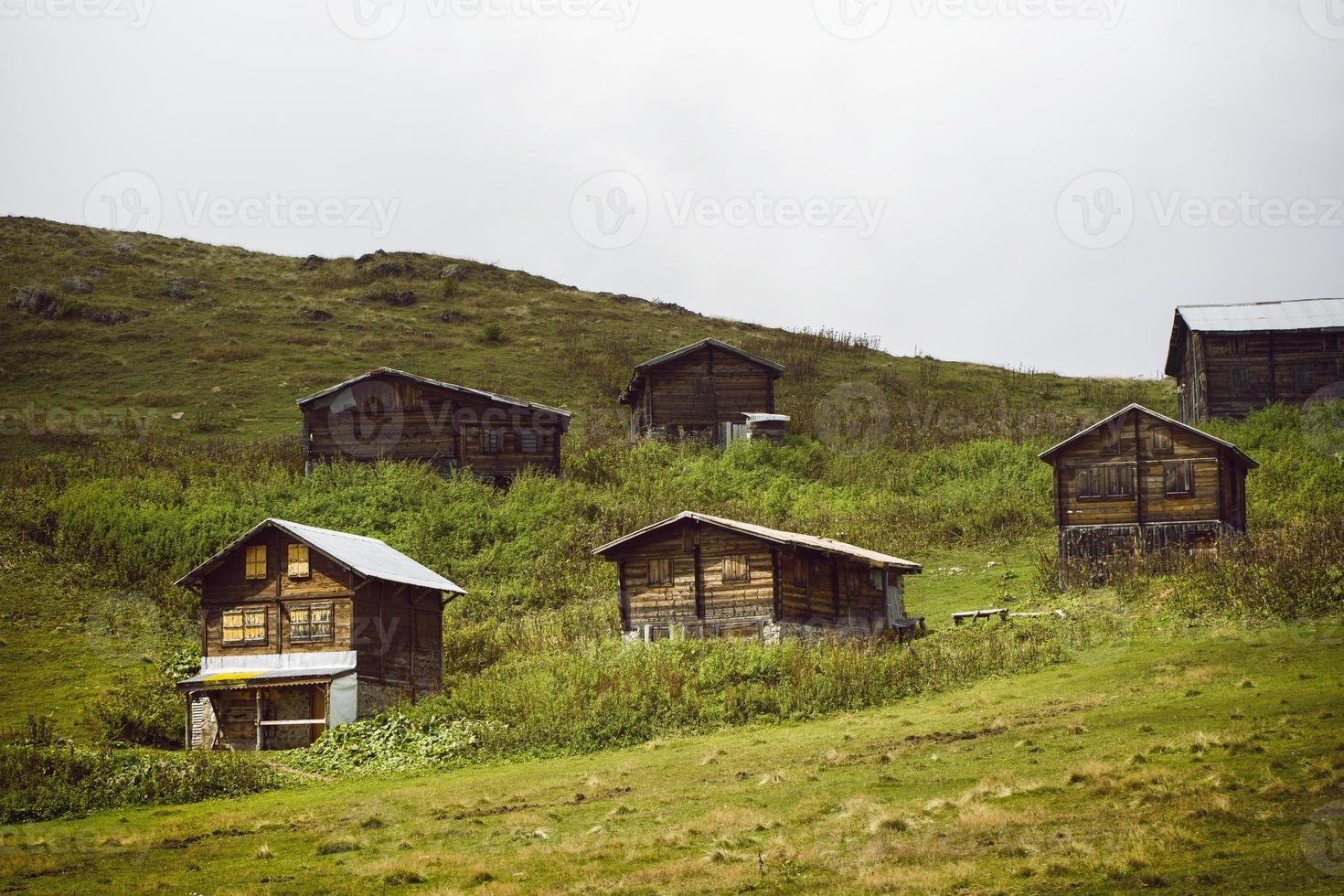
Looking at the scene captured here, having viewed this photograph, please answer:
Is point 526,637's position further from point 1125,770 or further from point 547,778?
point 1125,770

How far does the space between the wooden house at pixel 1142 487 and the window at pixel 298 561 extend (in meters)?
25.9

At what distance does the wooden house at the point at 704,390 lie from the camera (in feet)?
230

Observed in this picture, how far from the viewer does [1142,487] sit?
46.6m

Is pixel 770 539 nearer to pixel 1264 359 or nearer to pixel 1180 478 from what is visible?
pixel 1180 478

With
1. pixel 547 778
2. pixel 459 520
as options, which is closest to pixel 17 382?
pixel 459 520

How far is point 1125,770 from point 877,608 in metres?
21.8

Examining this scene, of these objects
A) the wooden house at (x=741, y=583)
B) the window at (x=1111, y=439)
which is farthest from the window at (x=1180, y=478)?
the wooden house at (x=741, y=583)

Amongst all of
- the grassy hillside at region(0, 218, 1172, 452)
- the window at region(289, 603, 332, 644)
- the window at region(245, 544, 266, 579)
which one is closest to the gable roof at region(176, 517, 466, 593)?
the window at region(245, 544, 266, 579)

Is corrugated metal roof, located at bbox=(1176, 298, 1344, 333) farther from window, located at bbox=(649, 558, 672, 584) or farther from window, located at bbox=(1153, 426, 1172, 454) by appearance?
window, located at bbox=(649, 558, 672, 584)

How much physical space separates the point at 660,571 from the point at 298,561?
11275mm

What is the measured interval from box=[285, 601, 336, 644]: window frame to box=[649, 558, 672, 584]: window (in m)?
10.1

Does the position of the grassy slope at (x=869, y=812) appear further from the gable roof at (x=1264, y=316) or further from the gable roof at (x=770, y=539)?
the gable roof at (x=1264, y=316)

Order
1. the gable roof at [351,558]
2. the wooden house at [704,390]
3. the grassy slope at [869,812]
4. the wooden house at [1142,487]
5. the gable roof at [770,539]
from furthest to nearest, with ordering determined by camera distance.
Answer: the wooden house at [704,390], the wooden house at [1142,487], the gable roof at [770,539], the gable roof at [351,558], the grassy slope at [869,812]

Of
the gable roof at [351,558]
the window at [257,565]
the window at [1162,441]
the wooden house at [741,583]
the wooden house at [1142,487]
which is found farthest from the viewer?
the window at [1162,441]
